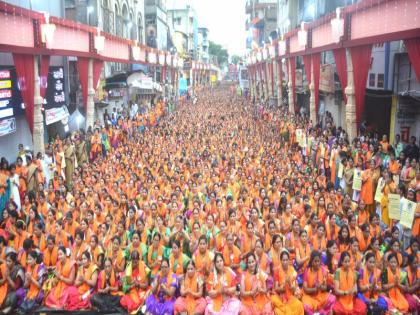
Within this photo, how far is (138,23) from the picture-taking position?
3866 cm

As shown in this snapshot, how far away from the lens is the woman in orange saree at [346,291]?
669 cm

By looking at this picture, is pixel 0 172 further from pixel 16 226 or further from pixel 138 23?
pixel 138 23

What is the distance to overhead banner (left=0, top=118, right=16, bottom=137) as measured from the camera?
559 inches

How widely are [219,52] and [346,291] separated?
401 ft

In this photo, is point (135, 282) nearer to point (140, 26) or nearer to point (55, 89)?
point (55, 89)

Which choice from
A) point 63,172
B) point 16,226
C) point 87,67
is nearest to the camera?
point 16,226

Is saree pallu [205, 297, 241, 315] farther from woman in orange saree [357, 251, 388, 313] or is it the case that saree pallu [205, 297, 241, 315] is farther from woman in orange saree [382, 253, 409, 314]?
woman in orange saree [382, 253, 409, 314]

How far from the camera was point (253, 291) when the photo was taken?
6.84 m

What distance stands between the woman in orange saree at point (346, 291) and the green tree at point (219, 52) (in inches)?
4599

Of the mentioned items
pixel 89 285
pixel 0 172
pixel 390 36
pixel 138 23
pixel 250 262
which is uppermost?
pixel 138 23

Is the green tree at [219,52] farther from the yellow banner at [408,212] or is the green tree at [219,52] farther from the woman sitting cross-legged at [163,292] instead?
the woman sitting cross-legged at [163,292]

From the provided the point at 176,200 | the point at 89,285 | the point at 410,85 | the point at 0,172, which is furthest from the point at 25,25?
the point at 410,85

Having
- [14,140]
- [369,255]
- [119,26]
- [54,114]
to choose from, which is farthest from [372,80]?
[119,26]

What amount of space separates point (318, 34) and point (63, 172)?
33.7 ft
